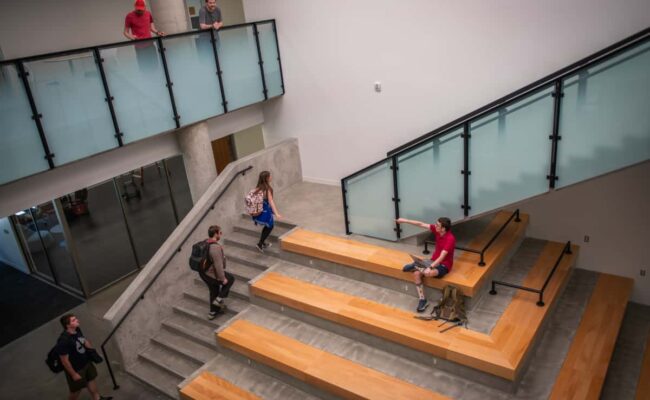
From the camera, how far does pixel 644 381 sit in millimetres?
6797

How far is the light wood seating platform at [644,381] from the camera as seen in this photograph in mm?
6562

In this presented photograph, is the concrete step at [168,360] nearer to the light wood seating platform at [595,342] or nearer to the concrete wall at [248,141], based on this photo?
the light wood seating platform at [595,342]

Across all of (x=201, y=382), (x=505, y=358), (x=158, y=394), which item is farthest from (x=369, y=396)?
(x=158, y=394)

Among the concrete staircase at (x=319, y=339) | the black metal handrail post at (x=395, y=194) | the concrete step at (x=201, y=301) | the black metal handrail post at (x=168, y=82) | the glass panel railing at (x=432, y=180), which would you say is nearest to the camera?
the concrete staircase at (x=319, y=339)

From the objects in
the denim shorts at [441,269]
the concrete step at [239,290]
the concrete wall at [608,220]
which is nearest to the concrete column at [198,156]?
the concrete step at [239,290]

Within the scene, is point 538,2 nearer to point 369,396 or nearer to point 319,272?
point 319,272

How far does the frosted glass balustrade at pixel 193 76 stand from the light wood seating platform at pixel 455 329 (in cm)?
373

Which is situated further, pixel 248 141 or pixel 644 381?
pixel 248 141

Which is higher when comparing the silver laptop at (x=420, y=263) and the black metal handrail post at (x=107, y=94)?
the black metal handrail post at (x=107, y=94)

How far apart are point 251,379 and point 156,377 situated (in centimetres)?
189

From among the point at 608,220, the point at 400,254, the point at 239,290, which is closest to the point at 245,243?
the point at 239,290

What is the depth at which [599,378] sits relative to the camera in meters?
6.58

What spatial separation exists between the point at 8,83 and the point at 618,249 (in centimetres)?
1028

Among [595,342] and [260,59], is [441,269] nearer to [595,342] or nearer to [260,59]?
[595,342]
